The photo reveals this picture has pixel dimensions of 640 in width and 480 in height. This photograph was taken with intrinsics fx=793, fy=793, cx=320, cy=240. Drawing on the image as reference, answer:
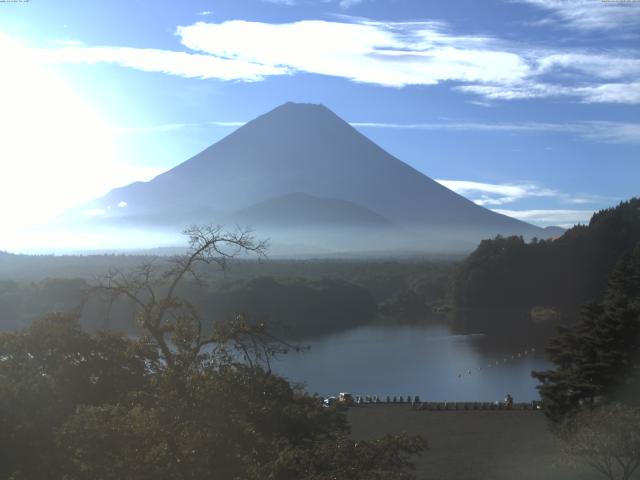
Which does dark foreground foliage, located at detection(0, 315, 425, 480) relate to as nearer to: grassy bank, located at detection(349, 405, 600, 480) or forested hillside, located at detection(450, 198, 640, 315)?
grassy bank, located at detection(349, 405, 600, 480)

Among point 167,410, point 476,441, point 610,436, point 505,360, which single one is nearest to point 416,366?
point 505,360

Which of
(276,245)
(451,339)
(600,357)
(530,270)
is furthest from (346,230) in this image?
(600,357)

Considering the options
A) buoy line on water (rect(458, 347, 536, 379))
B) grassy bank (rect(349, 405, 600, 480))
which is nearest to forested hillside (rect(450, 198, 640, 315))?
buoy line on water (rect(458, 347, 536, 379))

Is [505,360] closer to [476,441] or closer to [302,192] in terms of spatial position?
[476,441]

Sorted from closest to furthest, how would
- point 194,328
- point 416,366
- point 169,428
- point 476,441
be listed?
point 169,428 < point 194,328 < point 476,441 < point 416,366

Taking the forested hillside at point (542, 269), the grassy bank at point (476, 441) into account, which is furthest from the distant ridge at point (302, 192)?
the grassy bank at point (476, 441)
